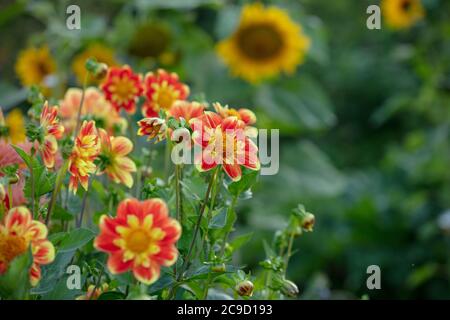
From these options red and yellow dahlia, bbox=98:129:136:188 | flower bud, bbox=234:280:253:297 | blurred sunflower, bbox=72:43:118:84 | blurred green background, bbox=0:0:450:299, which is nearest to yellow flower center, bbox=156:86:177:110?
red and yellow dahlia, bbox=98:129:136:188

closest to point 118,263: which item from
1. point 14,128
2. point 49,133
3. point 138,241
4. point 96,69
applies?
point 138,241

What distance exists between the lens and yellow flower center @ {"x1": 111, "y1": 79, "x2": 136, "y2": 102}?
2.28 ft

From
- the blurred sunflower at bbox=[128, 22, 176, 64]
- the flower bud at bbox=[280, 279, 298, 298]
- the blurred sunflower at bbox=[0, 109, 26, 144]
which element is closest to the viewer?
the flower bud at bbox=[280, 279, 298, 298]

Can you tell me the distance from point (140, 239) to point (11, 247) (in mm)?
74

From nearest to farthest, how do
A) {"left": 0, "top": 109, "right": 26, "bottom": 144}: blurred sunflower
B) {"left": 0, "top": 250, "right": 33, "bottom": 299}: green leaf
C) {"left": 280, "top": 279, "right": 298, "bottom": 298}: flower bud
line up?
{"left": 0, "top": 250, "right": 33, "bottom": 299}: green leaf, {"left": 280, "top": 279, "right": 298, "bottom": 298}: flower bud, {"left": 0, "top": 109, "right": 26, "bottom": 144}: blurred sunflower

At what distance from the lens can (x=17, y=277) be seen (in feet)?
1.44

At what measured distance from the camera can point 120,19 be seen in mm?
1831

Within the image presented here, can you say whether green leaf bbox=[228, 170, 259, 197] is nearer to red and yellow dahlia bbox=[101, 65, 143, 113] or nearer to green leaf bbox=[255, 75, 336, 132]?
red and yellow dahlia bbox=[101, 65, 143, 113]

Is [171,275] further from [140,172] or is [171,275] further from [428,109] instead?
[428,109]

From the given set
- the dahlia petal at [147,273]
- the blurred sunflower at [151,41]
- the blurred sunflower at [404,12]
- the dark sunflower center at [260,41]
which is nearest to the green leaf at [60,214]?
the dahlia petal at [147,273]

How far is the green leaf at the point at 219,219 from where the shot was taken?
53 centimetres

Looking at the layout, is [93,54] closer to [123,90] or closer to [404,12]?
[404,12]

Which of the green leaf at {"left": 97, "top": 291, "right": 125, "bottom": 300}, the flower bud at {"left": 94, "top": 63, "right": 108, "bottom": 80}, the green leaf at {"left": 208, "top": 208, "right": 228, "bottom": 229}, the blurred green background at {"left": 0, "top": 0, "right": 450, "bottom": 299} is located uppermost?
the blurred green background at {"left": 0, "top": 0, "right": 450, "bottom": 299}

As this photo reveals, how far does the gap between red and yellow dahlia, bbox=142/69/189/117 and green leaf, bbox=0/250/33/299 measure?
9.7 inches
